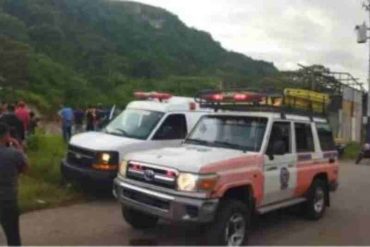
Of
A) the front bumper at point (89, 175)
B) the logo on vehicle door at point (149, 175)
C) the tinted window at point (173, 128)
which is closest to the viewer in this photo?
the logo on vehicle door at point (149, 175)

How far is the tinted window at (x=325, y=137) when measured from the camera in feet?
33.7

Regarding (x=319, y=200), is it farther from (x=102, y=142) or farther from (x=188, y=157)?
(x=102, y=142)

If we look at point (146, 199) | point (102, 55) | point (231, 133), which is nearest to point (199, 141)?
point (231, 133)

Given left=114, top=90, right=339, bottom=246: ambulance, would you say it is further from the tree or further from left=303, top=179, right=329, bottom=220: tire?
the tree

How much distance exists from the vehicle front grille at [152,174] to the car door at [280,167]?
160 cm

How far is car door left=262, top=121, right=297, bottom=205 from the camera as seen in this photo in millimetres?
8383

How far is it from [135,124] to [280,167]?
3871mm

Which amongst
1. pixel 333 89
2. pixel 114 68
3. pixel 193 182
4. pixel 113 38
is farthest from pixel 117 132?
pixel 113 38

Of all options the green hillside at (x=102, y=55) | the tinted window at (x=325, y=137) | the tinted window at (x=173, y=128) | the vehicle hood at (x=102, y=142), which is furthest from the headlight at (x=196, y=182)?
the green hillside at (x=102, y=55)

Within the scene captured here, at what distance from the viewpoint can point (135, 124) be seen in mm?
11680

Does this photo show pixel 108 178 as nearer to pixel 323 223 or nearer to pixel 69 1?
pixel 323 223

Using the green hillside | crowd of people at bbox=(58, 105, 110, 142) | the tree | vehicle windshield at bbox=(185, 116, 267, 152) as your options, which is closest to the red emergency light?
vehicle windshield at bbox=(185, 116, 267, 152)

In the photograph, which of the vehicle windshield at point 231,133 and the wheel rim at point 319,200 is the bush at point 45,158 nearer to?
the vehicle windshield at point 231,133

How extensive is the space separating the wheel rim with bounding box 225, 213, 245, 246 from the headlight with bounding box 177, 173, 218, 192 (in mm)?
575
